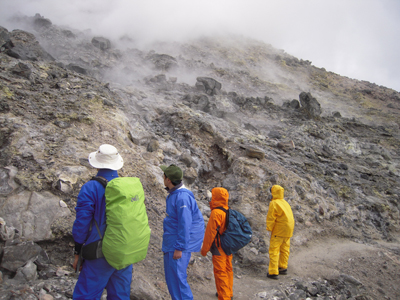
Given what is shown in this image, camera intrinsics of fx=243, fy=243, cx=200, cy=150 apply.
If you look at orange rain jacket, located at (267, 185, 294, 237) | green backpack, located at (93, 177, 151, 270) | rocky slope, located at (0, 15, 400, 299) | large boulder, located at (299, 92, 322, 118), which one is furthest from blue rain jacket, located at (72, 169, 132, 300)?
large boulder, located at (299, 92, 322, 118)

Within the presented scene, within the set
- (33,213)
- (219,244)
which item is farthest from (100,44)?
(219,244)

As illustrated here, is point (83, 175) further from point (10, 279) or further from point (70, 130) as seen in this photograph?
point (10, 279)

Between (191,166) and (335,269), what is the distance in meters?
4.05

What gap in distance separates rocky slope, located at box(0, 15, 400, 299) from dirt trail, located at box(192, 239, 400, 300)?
0.03 m

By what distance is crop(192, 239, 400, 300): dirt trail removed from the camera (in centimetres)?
394

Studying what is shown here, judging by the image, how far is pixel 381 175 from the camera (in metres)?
9.27

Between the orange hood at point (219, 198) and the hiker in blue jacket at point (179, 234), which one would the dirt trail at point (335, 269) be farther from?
the orange hood at point (219, 198)

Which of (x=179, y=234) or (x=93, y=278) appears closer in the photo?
(x=93, y=278)

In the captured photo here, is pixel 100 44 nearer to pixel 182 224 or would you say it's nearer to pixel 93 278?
pixel 182 224

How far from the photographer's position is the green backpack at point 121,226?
2072mm

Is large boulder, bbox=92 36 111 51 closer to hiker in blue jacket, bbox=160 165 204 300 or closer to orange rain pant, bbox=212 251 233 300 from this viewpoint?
hiker in blue jacket, bbox=160 165 204 300

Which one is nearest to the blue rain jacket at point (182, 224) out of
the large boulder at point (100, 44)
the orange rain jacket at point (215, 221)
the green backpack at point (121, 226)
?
the orange rain jacket at point (215, 221)

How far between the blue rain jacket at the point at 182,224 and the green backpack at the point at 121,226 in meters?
0.53

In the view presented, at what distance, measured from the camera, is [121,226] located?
81.5 inches
